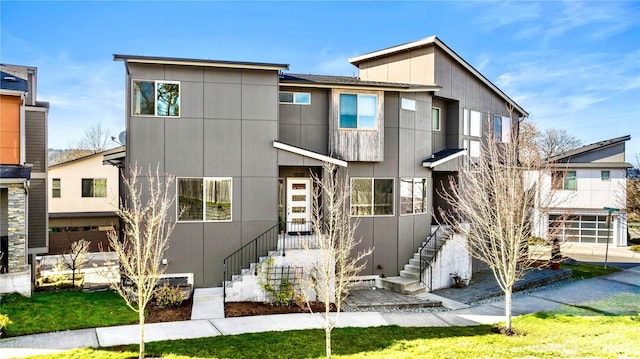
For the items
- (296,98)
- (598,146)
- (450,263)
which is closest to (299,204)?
(296,98)

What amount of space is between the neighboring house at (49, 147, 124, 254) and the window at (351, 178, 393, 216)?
16351 millimetres

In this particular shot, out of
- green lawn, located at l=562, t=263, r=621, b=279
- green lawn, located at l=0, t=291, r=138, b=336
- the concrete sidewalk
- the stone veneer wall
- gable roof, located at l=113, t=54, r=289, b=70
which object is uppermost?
gable roof, located at l=113, t=54, r=289, b=70

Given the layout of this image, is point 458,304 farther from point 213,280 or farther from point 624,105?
point 624,105

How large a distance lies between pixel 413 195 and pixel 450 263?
3215mm

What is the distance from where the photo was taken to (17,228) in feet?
41.2

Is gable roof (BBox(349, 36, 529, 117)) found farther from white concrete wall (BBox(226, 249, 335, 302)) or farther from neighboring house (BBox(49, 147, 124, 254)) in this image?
neighboring house (BBox(49, 147, 124, 254))

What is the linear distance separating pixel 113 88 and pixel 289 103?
3409 centimetres

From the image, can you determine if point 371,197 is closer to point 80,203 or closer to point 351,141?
point 351,141

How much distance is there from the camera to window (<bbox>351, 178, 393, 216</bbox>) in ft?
51.0

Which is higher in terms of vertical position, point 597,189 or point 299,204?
point 597,189

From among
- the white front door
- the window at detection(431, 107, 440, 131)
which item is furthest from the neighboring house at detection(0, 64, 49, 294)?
the window at detection(431, 107, 440, 131)

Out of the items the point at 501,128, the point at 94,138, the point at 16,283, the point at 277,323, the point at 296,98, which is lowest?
the point at 277,323

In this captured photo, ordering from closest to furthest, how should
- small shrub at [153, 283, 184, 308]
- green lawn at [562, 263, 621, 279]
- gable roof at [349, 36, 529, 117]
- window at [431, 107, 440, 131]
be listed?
small shrub at [153, 283, 184, 308] → gable roof at [349, 36, 529, 117] → window at [431, 107, 440, 131] → green lawn at [562, 263, 621, 279]

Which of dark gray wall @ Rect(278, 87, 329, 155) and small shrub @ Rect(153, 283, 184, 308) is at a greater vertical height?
dark gray wall @ Rect(278, 87, 329, 155)
